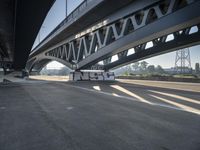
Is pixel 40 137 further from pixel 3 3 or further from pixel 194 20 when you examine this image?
pixel 194 20

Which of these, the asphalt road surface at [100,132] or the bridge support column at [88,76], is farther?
the bridge support column at [88,76]

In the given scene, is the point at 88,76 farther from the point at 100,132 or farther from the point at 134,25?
the point at 100,132

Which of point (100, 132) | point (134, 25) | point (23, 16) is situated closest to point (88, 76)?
point (134, 25)

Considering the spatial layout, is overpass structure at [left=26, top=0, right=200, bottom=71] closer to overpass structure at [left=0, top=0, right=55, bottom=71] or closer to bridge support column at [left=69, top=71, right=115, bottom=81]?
bridge support column at [left=69, top=71, right=115, bottom=81]

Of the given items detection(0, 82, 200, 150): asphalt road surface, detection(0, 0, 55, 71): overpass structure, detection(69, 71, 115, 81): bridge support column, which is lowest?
detection(0, 82, 200, 150): asphalt road surface

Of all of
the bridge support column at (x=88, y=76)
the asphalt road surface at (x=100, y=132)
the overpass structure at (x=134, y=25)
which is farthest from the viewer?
the bridge support column at (x=88, y=76)

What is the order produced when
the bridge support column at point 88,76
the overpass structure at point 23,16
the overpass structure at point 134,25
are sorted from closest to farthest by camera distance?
the overpass structure at point 23,16, the overpass structure at point 134,25, the bridge support column at point 88,76

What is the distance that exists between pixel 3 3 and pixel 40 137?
11591 millimetres

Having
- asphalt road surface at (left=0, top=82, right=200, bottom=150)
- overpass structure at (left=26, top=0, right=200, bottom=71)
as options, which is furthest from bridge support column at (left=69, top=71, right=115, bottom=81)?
asphalt road surface at (left=0, top=82, right=200, bottom=150)

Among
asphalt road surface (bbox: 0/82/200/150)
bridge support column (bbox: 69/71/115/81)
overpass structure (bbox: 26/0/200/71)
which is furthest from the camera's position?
bridge support column (bbox: 69/71/115/81)

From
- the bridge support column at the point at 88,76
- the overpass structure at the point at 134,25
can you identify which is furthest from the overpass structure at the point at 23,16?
the bridge support column at the point at 88,76

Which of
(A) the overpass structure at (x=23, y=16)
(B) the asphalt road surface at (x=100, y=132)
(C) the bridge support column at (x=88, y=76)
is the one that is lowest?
(B) the asphalt road surface at (x=100, y=132)

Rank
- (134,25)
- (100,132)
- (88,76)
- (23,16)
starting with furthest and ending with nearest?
(88,76) → (134,25) → (23,16) → (100,132)

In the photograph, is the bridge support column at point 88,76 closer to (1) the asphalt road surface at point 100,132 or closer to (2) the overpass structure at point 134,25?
(2) the overpass structure at point 134,25
